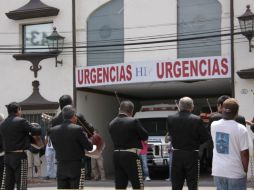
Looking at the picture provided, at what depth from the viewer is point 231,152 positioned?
23.2ft

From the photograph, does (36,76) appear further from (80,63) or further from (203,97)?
(203,97)

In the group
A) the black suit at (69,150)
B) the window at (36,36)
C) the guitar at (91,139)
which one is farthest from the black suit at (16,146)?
the window at (36,36)

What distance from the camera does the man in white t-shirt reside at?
7028 millimetres

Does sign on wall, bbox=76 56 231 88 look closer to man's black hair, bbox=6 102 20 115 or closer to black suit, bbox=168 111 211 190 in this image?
black suit, bbox=168 111 211 190

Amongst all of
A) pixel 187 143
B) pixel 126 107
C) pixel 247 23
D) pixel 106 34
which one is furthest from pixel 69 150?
pixel 106 34

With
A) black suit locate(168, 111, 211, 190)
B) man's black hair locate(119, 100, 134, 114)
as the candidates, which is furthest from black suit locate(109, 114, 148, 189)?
black suit locate(168, 111, 211, 190)

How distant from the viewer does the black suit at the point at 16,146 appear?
9828 mm

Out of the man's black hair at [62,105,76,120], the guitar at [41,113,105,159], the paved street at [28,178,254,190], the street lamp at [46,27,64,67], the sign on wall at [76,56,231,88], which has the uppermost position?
the street lamp at [46,27,64,67]

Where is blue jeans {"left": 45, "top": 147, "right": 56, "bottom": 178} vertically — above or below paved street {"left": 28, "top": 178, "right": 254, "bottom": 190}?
above

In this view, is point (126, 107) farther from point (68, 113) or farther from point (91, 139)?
point (68, 113)

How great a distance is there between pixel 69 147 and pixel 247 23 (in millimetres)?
9636

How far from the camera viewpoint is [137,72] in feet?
61.1

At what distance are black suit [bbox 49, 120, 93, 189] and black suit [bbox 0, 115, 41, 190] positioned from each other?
3.36 feet

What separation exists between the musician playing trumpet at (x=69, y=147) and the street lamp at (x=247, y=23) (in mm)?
9225
